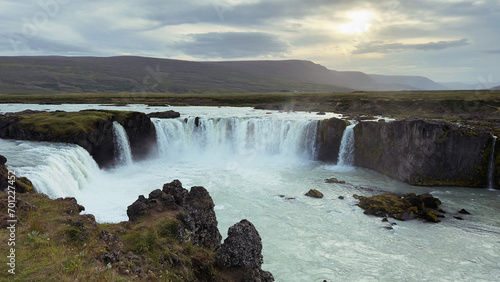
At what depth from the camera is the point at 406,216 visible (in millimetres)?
27812

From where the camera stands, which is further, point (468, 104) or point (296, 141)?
point (468, 104)

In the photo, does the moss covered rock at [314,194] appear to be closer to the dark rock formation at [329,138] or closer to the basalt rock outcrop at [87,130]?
the dark rock formation at [329,138]

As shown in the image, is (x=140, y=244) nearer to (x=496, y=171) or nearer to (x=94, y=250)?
(x=94, y=250)

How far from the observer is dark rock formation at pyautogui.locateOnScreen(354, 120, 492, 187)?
36.2 meters

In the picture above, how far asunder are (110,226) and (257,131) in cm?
3956

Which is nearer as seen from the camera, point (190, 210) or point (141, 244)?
point (141, 244)

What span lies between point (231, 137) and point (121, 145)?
58.0ft

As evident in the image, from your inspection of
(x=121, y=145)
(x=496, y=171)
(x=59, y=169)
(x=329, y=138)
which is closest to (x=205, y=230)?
(x=59, y=169)

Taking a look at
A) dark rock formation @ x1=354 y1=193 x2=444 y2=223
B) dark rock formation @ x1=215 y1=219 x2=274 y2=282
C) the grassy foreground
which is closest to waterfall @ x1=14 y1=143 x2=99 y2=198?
the grassy foreground

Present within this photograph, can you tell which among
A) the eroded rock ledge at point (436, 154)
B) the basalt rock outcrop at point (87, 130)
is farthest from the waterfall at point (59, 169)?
the eroded rock ledge at point (436, 154)

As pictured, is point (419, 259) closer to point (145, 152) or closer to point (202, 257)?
point (202, 257)

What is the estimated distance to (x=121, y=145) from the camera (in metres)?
46.2

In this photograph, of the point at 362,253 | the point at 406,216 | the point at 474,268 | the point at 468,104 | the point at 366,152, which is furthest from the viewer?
the point at 468,104

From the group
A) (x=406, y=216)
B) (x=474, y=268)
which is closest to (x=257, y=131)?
(x=406, y=216)
